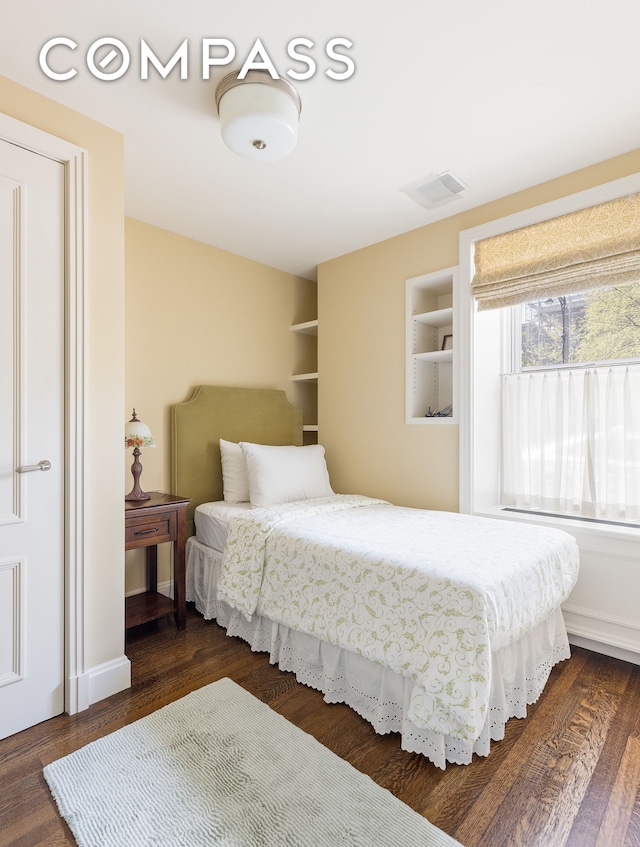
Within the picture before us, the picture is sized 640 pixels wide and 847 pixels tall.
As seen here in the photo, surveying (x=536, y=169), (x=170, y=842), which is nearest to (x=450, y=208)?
(x=536, y=169)

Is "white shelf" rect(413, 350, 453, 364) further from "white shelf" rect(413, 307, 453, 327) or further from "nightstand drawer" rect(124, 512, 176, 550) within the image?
"nightstand drawer" rect(124, 512, 176, 550)

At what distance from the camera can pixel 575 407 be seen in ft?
8.60

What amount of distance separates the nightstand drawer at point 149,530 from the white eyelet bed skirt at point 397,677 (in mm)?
595

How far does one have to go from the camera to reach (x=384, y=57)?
64.4 inches

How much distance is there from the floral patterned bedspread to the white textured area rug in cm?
32

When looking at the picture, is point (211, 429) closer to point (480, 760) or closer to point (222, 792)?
point (222, 792)

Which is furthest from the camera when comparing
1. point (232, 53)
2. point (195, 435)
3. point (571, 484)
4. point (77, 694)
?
point (195, 435)

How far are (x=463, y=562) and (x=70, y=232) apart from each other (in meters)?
2.12

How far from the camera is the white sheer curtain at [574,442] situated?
95.5 inches

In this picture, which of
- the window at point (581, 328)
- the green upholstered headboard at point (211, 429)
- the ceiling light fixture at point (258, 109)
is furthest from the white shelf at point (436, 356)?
the ceiling light fixture at point (258, 109)

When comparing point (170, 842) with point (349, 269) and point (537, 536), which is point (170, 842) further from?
point (349, 269)

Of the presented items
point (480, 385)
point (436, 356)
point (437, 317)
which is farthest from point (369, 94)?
point (480, 385)

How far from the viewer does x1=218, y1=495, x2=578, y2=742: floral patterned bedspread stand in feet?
4.88

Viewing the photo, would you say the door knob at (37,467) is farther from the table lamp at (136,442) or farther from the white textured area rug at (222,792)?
the white textured area rug at (222,792)
